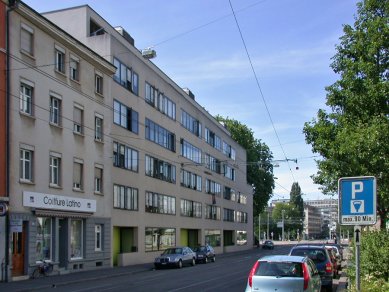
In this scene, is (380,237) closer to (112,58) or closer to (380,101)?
(380,101)

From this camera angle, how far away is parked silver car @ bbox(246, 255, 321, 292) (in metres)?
12.3

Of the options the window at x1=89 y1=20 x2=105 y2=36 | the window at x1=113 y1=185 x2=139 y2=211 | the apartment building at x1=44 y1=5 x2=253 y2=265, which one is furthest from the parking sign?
the window at x1=89 y1=20 x2=105 y2=36

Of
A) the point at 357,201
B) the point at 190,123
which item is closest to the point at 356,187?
the point at 357,201

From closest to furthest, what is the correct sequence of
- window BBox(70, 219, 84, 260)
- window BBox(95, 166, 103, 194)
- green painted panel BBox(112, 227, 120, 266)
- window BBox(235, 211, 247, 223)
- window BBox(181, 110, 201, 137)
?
window BBox(70, 219, 84, 260) < window BBox(95, 166, 103, 194) < green painted panel BBox(112, 227, 120, 266) < window BBox(181, 110, 201, 137) < window BBox(235, 211, 247, 223)

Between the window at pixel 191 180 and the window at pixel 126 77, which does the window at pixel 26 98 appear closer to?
the window at pixel 126 77

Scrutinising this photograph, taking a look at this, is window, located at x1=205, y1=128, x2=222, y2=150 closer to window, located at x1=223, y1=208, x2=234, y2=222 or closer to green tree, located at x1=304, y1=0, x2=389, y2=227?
window, located at x1=223, y1=208, x2=234, y2=222

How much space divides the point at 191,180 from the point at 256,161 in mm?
32971

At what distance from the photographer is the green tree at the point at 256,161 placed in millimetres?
89938

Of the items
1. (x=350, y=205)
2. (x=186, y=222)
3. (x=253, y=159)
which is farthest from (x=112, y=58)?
(x=253, y=159)

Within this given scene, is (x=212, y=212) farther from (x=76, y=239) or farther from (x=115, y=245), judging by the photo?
(x=76, y=239)

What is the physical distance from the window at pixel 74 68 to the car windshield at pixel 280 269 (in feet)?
74.5

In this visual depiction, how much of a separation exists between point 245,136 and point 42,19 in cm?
6390

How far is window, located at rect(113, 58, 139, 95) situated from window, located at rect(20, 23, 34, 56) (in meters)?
10.5

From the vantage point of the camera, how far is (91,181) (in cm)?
3456
